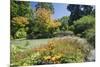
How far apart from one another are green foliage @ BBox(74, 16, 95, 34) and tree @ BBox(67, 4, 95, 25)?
0.04 meters

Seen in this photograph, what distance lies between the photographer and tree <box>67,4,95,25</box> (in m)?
1.91

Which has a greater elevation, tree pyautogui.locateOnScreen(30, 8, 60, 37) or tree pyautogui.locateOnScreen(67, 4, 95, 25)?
tree pyautogui.locateOnScreen(67, 4, 95, 25)

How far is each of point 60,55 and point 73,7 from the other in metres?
0.48

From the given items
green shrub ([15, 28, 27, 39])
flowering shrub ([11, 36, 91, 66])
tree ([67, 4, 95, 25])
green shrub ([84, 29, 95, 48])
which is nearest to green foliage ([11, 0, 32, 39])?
green shrub ([15, 28, 27, 39])

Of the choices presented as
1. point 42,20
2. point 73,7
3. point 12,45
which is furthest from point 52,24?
point 12,45

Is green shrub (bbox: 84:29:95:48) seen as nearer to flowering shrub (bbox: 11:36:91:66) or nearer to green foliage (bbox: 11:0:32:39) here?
flowering shrub (bbox: 11:36:91:66)

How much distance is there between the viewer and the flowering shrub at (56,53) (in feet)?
5.77

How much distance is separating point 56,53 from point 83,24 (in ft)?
1.31

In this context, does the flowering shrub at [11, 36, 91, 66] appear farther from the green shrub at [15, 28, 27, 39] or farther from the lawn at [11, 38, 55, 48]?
the green shrub at [15, 28, 27, 39]

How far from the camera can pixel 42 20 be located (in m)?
1.81

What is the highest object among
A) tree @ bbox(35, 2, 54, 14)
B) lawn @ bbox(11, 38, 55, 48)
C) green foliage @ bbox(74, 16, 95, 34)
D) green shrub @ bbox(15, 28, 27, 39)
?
tree @ bbox(35, 2, 54, 14)

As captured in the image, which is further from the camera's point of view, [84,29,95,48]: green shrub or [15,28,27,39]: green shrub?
[84,29,95,48]: green shrub
